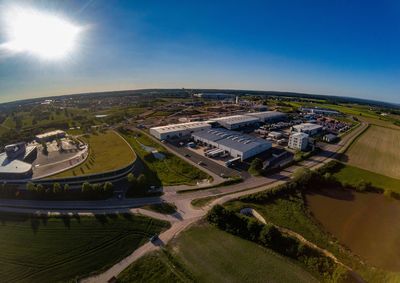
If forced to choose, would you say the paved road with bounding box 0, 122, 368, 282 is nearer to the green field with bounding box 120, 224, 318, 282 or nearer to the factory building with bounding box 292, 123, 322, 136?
the green field with bounding box 120, 224, 318, 282

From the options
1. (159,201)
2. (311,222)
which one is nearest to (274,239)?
(311,222)

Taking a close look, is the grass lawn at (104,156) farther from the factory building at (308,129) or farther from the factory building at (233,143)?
the factory building at (308,129)

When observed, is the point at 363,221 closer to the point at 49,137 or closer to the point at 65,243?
the point at 65,243

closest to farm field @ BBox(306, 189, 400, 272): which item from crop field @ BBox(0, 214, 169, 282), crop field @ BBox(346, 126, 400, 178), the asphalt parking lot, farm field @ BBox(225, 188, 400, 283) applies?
farm field @ BBox(225, 188, 400, 283)

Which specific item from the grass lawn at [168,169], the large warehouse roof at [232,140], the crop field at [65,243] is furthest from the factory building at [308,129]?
the crop field at [65,243]

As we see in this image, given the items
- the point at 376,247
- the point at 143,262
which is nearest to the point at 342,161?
the point at 376,247
